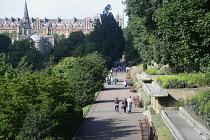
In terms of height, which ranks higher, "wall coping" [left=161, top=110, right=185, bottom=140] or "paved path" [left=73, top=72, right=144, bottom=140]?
"wall coping" [left=161, top=110, right=185, bottom=140]

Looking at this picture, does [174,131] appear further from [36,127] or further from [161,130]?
[36,127]

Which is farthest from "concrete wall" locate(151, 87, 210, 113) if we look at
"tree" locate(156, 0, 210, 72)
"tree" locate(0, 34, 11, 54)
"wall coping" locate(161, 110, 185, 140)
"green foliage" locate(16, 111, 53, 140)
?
"tree" locate(0, 34, 11, 54)

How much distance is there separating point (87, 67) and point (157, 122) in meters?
17.3

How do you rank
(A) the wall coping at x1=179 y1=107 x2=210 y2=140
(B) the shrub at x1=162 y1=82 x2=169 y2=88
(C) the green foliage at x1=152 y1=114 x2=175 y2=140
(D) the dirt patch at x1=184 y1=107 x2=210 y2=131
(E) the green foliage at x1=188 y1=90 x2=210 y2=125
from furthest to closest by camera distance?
(B) the shrub at x1=162 y1=82 x2=169 y2=88
(C) the green foliage at x1=152 y1=114 x2=175 y2=140
(E) the green foliage at x1=188 y1=90 x2=210 y2=125
(D) the dirt patch at x1=184 y1=107 x2=210 y2=131
(A) the wall coping at x1=179 y1=107 x2=210 y2=140

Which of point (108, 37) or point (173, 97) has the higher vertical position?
point (108, 37)

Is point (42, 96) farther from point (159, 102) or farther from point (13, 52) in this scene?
point (13, 52)

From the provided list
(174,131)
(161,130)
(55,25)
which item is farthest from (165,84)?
(55,25)

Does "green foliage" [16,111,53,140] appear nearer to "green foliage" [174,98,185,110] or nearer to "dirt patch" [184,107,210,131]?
"dirt patch" [184,107,210,131]

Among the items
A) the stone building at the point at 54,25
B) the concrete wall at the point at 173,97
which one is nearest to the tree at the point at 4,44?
the stone building at the point at 54,25

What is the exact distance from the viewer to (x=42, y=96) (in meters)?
16.4

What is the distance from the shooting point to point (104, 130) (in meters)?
19.7

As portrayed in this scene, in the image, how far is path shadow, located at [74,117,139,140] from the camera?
1834 centimetres

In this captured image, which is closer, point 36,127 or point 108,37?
point 36,127

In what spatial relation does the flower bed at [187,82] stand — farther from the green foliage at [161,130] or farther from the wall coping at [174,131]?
the wall coping at [174,131]
